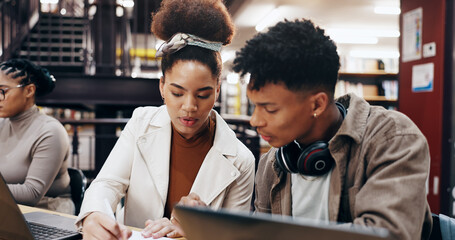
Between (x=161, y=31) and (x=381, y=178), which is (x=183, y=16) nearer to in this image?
(x=161, y=31)

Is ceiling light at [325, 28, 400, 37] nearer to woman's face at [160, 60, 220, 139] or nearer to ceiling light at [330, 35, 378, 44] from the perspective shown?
ceiling light at [330, 35, 378, 44]

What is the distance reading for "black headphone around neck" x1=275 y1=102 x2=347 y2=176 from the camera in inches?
40.2

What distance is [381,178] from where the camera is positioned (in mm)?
897

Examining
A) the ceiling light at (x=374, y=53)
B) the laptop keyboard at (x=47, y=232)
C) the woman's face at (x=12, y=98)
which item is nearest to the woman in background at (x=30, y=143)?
the woman's face at (x=12, y=98)

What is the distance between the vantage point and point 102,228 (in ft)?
3.66

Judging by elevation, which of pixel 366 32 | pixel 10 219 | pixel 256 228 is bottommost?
pixel 10 219

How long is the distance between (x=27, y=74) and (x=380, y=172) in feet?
6.35

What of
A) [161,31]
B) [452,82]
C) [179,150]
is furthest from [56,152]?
[452,82]

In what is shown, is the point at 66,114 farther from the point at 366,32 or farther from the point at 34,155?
the point at 34,155

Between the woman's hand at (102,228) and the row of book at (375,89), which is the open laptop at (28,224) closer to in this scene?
the woman's hand at (102,228)

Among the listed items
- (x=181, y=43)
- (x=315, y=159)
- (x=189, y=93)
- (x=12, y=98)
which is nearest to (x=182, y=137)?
(x=189, y=93)

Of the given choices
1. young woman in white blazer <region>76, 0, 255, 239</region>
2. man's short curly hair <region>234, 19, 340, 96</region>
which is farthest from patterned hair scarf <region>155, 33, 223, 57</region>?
man's short curly hair <region>234, 19, 340, 96</region>

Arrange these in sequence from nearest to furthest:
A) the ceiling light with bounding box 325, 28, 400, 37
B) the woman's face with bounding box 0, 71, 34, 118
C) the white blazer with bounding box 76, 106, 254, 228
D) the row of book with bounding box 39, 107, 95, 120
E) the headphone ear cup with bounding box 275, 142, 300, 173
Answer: the headphone ear cup with bounding box 275, 142, 300, 173 < the white blazer with bounding box 76, 106, 254, 228 < the woman's face with bounding box 0, 71, 34, 118 < the ceiling light with bounding box 325, 28, 400, 37 < the row of book with bounding box 39, 107, 95, 120

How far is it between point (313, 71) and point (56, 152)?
1530mm
